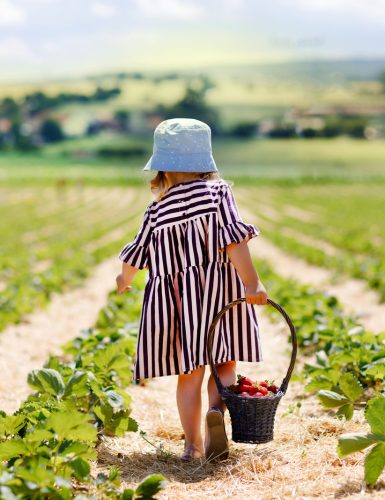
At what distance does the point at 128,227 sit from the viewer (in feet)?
83.6

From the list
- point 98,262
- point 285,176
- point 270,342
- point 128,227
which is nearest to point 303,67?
point 285,176

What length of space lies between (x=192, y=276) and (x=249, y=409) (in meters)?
0.67

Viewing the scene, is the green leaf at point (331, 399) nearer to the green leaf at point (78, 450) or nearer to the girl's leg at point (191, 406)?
the girl's leg at point (191, 406)

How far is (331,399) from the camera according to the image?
4.47 metres

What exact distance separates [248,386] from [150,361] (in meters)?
0.48

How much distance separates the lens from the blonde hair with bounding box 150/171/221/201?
421cm

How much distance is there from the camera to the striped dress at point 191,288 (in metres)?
4.08

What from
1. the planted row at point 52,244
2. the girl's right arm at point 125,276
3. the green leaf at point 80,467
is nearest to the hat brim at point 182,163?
the girl's right arm at point 125,276

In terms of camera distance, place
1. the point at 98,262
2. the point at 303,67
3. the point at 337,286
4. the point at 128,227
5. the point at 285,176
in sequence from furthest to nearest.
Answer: the point at 303,67
the point at 285,176
the point at 128,227
the point at 98,262
the point at 337,286

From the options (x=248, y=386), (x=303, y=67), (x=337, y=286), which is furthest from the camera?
(x=303, y=67)

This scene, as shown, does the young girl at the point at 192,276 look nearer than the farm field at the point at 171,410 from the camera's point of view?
No

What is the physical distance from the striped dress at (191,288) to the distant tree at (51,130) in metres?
79.2

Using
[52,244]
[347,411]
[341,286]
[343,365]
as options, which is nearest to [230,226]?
[347,411]

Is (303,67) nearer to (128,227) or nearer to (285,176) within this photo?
(285,176)
